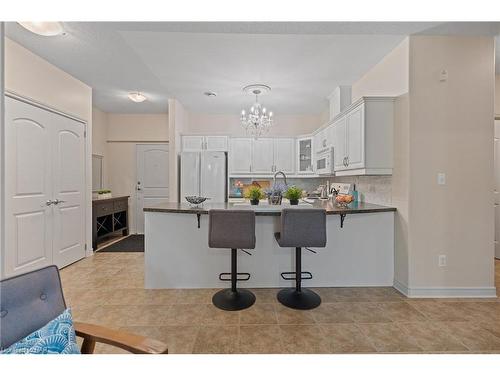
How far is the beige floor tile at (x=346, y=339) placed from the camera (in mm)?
1771

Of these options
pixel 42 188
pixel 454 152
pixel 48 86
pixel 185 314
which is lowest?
pixel 185 314

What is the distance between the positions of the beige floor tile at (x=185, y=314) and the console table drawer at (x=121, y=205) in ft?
11.1

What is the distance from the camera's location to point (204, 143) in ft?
16.8

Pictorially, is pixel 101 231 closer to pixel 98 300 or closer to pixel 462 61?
pixel 98 300

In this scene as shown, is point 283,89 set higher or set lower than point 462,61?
higher

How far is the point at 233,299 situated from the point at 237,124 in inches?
157

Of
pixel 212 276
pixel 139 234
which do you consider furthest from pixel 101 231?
pixel 212 276

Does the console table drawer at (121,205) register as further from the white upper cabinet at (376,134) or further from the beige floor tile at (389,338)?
the beige floor tile at (389,338)

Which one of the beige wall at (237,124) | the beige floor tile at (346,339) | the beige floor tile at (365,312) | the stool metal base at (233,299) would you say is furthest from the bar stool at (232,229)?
the beige wall at (237,124)

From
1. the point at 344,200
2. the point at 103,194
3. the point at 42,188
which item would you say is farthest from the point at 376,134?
the point at 103,194

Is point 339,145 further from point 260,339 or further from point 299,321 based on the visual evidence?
point 260,339
